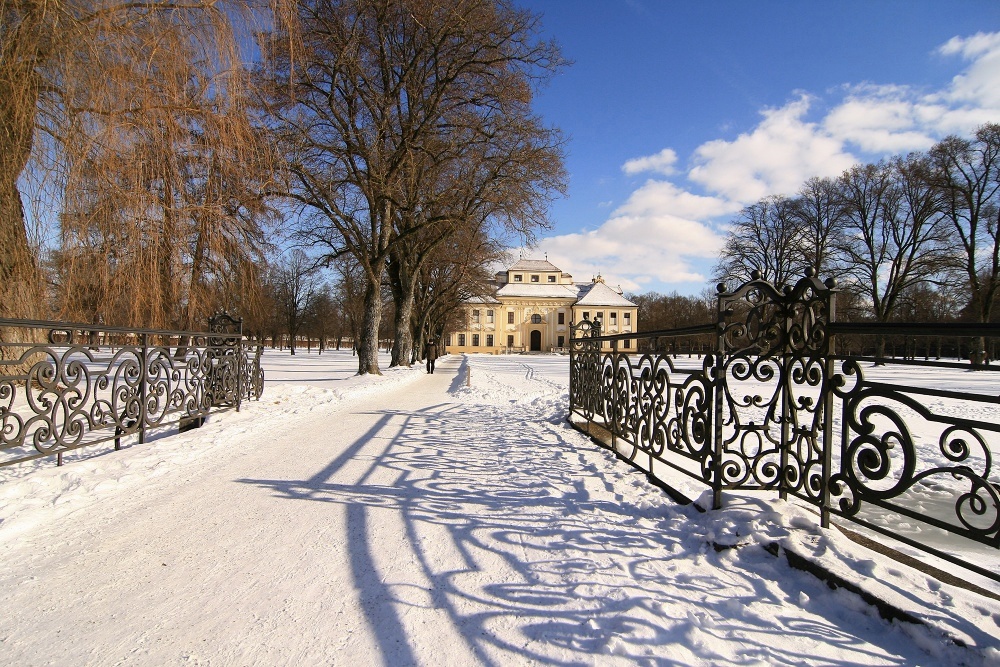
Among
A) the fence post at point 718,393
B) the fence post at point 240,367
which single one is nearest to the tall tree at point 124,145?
the fence post at point 240,367

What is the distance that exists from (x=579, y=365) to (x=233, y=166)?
231 inches

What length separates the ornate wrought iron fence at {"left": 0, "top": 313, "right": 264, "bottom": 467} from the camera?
4199 mm

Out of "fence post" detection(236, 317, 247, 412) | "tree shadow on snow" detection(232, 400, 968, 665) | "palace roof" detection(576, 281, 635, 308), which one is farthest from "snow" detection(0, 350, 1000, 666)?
"palace roof" detection(576, 281, 635, 308)

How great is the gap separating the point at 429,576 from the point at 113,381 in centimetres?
452

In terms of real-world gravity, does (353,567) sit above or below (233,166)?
below

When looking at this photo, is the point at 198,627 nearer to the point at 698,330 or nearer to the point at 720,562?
the point at 720,562

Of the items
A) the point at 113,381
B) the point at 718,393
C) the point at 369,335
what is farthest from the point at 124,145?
the point at 369,335

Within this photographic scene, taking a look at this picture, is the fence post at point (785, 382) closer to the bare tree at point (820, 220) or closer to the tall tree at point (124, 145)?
the tall tree at point (124, 145)

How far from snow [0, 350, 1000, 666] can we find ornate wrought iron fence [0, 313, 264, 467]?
0.45 metres

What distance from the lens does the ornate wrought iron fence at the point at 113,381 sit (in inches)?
165

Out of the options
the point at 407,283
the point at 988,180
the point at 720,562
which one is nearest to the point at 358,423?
the point at 720,562

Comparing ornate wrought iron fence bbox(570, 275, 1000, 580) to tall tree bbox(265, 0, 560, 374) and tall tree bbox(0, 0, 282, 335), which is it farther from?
tall tree bbox(265, 0, 560, 374)

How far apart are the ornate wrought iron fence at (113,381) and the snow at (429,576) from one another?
17.7 inches

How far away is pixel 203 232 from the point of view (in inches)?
265
